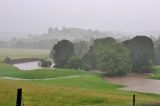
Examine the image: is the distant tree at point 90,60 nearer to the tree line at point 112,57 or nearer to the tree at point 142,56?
the tree line at point 112,57

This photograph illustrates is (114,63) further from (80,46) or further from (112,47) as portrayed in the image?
(80,46)

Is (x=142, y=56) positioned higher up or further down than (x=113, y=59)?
higher up

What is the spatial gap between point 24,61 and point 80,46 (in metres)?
29.7

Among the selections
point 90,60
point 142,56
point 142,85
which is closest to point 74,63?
point 90,60

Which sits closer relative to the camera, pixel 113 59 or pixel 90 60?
pixel 113 59

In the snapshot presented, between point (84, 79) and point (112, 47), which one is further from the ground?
point (112, 47)

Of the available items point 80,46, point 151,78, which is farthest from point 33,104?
point 80,46

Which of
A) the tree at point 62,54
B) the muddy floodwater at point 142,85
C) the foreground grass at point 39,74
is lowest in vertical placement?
the muddy floodwater at point 142,85

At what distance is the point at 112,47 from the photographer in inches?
3720

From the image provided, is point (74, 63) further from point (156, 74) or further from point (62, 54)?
point (156, 74)

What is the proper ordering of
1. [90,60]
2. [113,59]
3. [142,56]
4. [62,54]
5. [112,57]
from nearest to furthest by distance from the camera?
1. [113,59]
2. [112,57]
3. [142,56]
4. [62,54]
5. [90,60]

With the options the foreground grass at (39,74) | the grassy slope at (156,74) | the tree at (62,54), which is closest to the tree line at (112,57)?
the tree at (62,54)

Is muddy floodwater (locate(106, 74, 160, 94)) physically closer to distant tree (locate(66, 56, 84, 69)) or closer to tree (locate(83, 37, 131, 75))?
tree (locate(83, 37, 131, 75))

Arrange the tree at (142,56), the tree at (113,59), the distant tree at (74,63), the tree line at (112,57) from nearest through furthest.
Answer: the tree at (113,59)
the tree line at (112,57)
the tree at (142,56)
the distant tree at (74,63)
